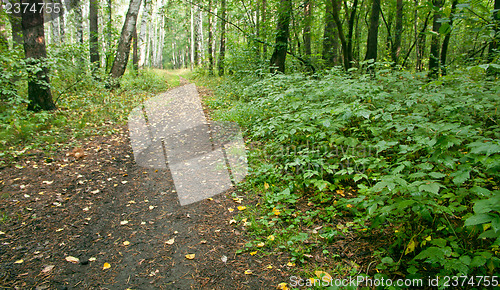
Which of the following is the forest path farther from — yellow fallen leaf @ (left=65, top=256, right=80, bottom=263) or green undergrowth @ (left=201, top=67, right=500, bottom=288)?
green undergrowth @ (left=201, top=67, right=500, bottom=288)

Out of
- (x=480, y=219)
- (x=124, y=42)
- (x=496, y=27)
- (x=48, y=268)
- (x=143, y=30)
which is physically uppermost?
(x=143, y=30)

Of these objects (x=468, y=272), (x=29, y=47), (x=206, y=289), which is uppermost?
(x=29, y=47)

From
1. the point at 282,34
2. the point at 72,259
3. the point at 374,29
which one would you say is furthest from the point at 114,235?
the point at 374,29

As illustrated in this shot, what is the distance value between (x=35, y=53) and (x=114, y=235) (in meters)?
6.07

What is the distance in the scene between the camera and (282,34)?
8273 millimetres

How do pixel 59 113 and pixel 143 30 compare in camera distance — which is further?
pixel 143 30

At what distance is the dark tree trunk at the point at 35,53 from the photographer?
6.20m

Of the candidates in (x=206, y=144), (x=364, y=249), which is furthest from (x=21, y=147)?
(x=364, y=249)

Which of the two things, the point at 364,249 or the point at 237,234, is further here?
the point at 237,234

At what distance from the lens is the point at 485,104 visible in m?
3.54

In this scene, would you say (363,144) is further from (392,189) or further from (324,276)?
(324,276)

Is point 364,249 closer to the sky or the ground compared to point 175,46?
closer to the ground

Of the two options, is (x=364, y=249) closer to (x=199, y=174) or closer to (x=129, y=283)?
(x=129, y=283)

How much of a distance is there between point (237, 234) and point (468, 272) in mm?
2208
